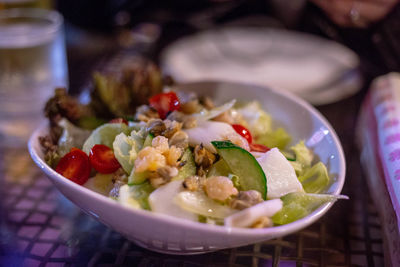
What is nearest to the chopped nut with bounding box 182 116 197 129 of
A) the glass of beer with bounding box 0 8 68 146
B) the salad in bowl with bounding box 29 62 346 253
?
the salad in bowl with bounding box 29 62 346 253

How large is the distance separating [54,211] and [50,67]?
779 millimetres

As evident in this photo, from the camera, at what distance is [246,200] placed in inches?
34.8

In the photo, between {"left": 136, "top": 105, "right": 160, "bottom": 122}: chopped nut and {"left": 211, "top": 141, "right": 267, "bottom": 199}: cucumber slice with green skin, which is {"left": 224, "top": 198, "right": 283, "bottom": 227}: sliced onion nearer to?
{"left": 211, "top": 141, "right": 267, "bottom": 199}: cucumber slice with green skin

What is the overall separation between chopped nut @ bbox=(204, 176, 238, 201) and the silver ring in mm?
1200

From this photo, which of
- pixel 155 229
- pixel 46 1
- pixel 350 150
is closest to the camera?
pixel 155 229

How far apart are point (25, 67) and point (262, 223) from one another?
4.38 feet

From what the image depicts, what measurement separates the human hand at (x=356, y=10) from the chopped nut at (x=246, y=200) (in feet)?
3.88

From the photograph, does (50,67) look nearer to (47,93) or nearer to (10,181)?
(47,93)

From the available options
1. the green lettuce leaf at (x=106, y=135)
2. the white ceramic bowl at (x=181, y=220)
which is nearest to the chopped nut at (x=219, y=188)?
the white ceramic bowl at (x=181, y=220)

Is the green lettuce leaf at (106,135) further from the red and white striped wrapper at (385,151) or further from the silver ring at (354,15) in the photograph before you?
the silver ring at (354,15)

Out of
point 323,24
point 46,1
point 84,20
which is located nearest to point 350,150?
point 323,24

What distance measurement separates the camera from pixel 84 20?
298 cm

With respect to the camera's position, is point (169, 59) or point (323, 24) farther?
point (169, 59)

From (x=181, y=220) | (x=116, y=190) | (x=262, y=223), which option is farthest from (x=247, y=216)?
(x=116, y=190)
